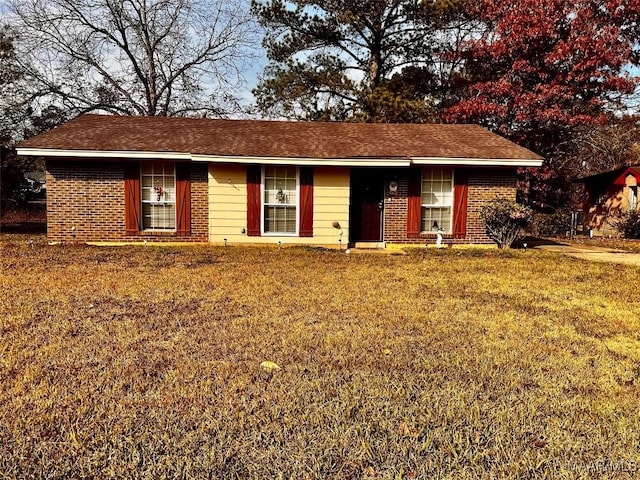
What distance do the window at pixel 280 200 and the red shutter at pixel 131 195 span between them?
312 cm

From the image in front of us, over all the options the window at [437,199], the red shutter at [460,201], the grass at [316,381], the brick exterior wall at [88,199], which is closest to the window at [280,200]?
the brick exterior wall at [88,199]

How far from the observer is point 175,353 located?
372 centimetres

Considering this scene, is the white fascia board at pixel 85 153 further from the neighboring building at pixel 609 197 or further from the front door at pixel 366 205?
the neighboring building at pixel 609 197

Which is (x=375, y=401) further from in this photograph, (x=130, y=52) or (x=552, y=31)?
(x=130, y=52)

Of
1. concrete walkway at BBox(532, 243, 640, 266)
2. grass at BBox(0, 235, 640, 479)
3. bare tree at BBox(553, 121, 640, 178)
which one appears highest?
bare tree at BBox(553, 121, 640, 178)

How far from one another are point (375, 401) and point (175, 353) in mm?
1793

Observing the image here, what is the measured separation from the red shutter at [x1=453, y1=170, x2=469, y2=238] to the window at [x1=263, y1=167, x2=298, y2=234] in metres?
4.12

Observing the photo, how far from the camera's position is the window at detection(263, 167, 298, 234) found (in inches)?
435

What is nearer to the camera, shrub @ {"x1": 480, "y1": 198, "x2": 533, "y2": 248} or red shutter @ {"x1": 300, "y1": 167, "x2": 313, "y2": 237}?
shrub @ {"x1": 480, "y1": 198, "x2": 533, "y2": 248}

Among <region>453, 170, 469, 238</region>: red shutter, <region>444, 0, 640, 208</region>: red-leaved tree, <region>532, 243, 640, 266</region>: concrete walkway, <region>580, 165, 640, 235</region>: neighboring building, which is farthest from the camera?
<region>580, 165, 640, 235</region>: neighboring building

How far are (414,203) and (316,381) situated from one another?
875 centimetres

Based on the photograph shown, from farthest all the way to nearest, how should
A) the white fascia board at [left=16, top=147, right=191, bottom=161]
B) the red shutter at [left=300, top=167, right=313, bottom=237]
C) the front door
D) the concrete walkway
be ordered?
the front door → the red shutter at [left=300, top=167, right=313, bottom=237] → the white fascia board at [left=16, top=147, right=191, bottom=161] → the concrete walkway

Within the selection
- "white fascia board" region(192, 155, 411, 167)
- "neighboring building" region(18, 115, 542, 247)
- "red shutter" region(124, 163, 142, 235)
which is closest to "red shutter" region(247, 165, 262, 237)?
"neighboring building" region(18, 115, 542, 247)

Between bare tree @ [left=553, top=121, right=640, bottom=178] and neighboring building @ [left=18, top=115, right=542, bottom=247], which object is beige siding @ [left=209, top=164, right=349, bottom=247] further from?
bare tree @ [left=553, top=121, right=640, bottom=178]
